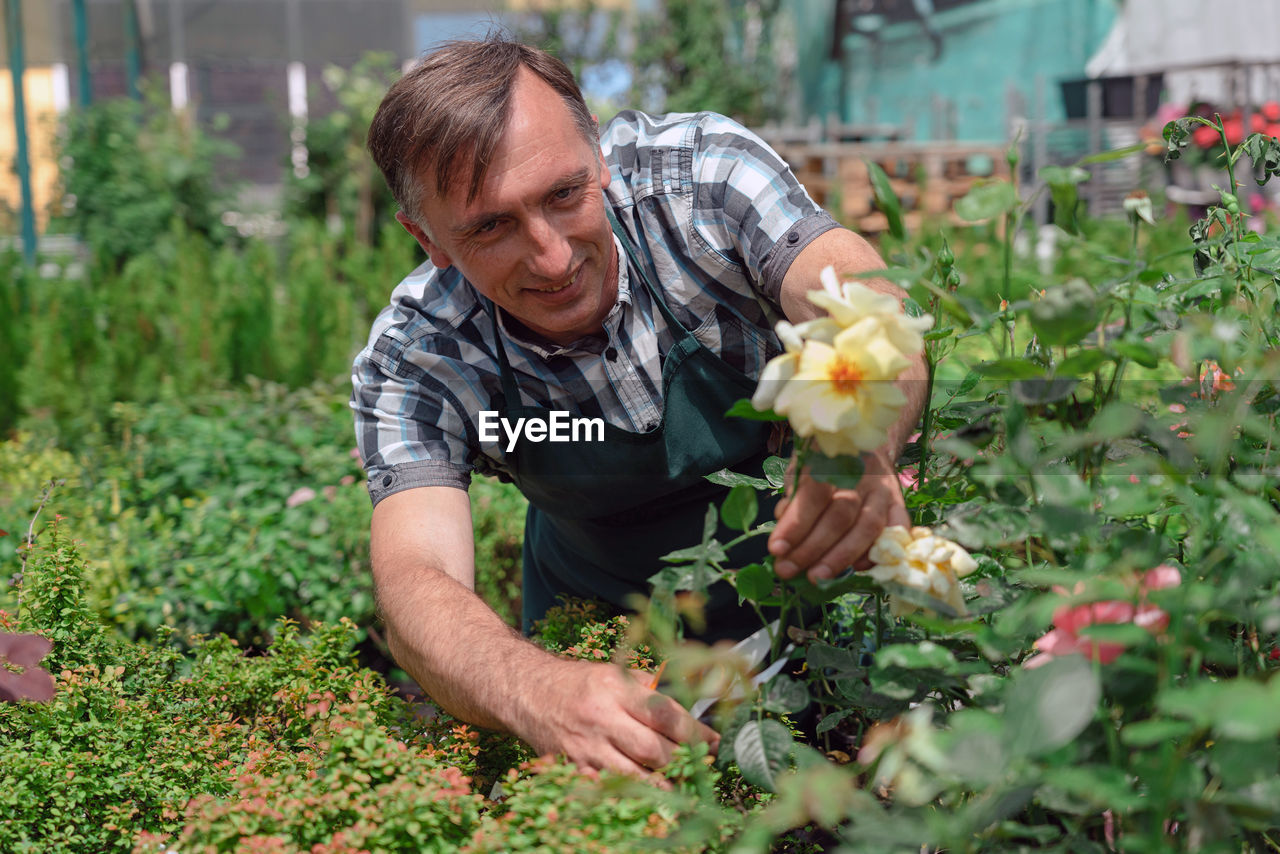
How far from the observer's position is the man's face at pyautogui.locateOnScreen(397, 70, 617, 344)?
138 cm

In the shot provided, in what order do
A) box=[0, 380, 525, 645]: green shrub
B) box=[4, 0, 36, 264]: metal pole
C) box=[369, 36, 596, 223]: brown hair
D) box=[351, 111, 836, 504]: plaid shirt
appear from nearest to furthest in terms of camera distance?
1. box=[369, 36, 596, 223]: brown hair
2. box=[351, 111, 836, 504]: plaid shirt
3. box=[0, 380, 525, 645]: green shrub
4. box=[4, 0, 36, 264]: metal pole

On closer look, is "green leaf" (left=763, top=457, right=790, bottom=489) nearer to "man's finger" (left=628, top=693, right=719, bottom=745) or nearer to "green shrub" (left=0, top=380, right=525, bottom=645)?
"man's finger" (left=628, top=693, right=719, bottom=745)

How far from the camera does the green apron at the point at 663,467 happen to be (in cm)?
162

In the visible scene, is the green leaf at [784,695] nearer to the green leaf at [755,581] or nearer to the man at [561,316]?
the green leaf at [755,581]

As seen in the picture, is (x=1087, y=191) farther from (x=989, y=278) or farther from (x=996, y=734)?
(x=996, y=734)

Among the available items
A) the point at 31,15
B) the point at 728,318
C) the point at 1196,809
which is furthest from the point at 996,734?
the point at 31,15

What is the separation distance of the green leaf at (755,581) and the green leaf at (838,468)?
0.33ft

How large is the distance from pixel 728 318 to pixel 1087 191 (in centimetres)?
796

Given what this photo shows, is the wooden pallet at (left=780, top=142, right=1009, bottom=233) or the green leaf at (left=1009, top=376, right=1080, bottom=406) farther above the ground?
the wooden pallet at (left=780, top=142, right=1009, bottom=233)

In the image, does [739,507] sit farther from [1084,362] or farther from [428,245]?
[428,245]

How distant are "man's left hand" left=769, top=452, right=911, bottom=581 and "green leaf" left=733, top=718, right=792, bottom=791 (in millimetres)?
116

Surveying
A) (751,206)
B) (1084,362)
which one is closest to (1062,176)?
(1084,362)

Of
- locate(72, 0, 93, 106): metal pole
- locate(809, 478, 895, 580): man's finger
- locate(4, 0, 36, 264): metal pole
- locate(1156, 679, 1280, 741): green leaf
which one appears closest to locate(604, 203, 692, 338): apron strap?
locate(809, 478, 895, 580): man's finger

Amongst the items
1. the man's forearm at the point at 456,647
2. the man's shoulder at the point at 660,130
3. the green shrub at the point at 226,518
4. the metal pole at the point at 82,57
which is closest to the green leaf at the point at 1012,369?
the man's forearm at the point at 456,647
